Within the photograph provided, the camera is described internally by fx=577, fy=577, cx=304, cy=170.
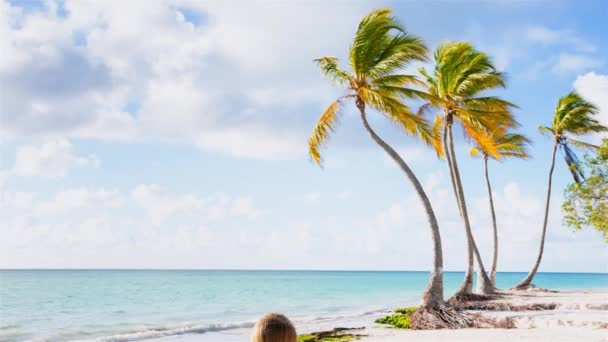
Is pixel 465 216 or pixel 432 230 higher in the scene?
pixel 465 216

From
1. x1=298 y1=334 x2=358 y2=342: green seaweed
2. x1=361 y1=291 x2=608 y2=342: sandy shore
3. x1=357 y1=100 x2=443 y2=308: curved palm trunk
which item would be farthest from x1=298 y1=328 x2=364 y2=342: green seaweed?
x1=357 y1=100 x2=443 y2=308: curved palm trunk

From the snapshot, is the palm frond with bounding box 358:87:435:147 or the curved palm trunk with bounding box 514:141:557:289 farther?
the curved palm trunk with bounding box 514:141:557:289

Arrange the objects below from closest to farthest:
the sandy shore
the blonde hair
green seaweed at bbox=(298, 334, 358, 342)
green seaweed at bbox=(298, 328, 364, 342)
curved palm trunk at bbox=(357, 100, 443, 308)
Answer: the blonde hair < the sandy shore < green seaweed at bbox=(298, 334, 358, 342) < green seaweed at bbox=(298, 328, 364, 342) < curved palm trunk at bbox=(357, 100, 443, 308)

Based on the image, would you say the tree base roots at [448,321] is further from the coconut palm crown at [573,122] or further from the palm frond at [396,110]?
the coconut palm crown at [573,122]

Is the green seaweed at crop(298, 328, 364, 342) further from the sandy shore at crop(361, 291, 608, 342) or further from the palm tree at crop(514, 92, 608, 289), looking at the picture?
the palm tree at crop(514, 92, 608, 289)

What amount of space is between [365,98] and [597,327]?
318 inches


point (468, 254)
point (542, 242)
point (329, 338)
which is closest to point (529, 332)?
point (329, 338)

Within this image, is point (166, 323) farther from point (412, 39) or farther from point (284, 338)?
point (284, 338)

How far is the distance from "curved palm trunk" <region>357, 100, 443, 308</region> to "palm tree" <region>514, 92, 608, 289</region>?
12.5 m

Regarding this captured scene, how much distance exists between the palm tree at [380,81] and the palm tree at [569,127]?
12.6 meters

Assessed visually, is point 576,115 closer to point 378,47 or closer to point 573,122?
point 573,122

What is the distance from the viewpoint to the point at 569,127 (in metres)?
26.7

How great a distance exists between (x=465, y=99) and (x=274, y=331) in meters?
19.1

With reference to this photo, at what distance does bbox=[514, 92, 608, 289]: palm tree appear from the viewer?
2620cm
